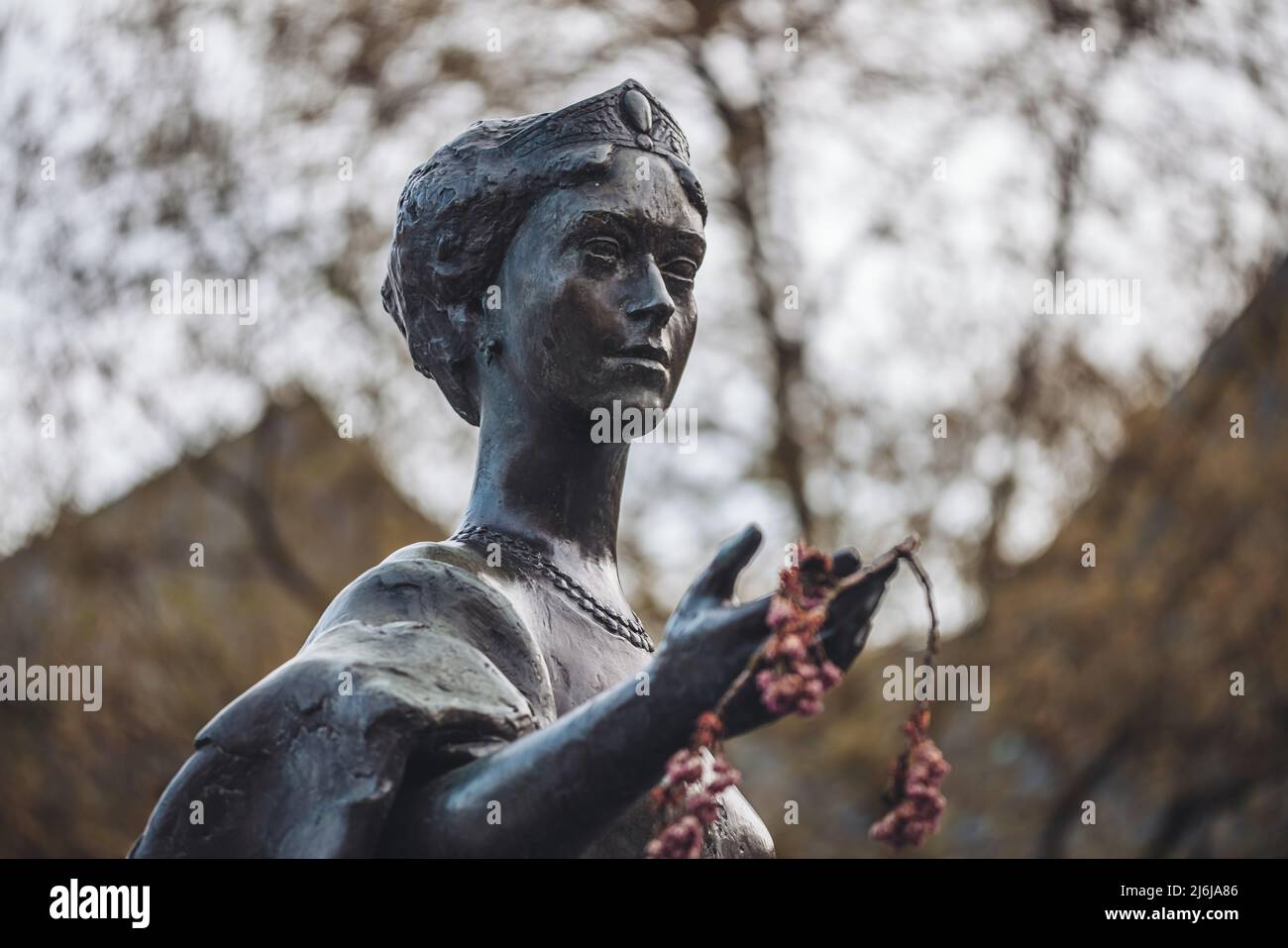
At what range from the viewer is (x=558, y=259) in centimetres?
439

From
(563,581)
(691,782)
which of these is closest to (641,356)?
(563,581)

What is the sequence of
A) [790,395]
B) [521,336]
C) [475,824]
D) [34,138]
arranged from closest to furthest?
1. [475,824]
2. [521,336]
3. [34,138]
4. [790,395]

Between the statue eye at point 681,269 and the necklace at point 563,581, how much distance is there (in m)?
0.60

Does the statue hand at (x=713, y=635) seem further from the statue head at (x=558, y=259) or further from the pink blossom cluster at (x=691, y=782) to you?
the statue head at (x=558, y=259)

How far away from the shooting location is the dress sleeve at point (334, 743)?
3.71 meters

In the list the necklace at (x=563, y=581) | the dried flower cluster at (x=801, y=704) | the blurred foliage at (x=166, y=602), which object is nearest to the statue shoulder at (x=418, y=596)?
the necklace at (x=563, y=581)

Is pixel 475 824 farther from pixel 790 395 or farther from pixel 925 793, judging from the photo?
pixel 790 395

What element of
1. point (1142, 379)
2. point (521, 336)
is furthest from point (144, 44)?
point (521, 336)

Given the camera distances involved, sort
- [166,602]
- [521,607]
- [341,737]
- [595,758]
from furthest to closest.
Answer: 1. [166,602]
2. [521,607]
3. [341,737]
4. [595,758]

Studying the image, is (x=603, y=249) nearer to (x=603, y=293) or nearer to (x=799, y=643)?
(x=603, y=293)

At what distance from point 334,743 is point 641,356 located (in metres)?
1.02
